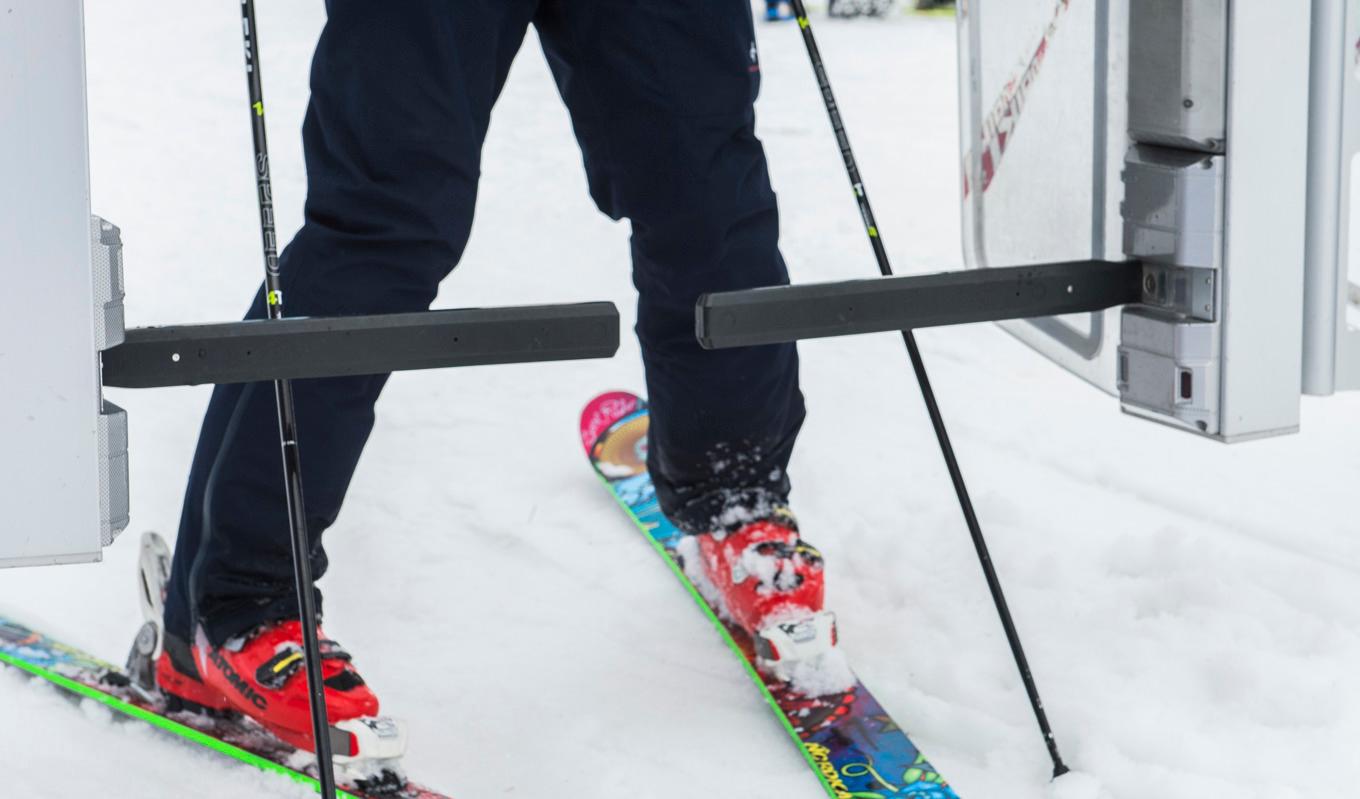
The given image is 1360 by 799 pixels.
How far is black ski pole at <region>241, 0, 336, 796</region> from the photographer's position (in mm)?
1469

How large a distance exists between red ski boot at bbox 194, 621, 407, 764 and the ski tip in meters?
1.04

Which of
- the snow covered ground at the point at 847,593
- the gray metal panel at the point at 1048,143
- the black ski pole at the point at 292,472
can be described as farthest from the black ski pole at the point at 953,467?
the black ski pole at the point at 292,472

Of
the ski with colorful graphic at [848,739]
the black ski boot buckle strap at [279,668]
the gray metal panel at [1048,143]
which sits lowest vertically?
the ski with colorful graphic at [848,739]

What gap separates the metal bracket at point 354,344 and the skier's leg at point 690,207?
43 cm

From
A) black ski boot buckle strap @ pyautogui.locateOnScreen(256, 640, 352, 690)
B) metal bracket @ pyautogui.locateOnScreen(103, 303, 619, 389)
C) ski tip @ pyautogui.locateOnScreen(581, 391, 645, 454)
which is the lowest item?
black ski boot buckle strap @ pyautogui.locateOnScreen(256, 640, 352, 690)

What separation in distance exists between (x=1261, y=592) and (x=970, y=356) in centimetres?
131

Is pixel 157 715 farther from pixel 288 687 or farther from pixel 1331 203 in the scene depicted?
pixel 1331 203

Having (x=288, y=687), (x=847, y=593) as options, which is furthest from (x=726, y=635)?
(x=288, y=687)

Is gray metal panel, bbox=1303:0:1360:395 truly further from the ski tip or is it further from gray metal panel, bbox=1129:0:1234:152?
the ski tip

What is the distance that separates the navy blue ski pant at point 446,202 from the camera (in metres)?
1.63

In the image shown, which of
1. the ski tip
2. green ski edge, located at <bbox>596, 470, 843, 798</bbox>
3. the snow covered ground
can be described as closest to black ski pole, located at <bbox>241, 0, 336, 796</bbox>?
the snow covered ground

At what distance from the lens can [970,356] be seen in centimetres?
335

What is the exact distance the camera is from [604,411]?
289 centimetres

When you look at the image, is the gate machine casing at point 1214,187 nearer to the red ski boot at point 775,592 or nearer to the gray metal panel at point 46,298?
the red ski boot at point 775,592
